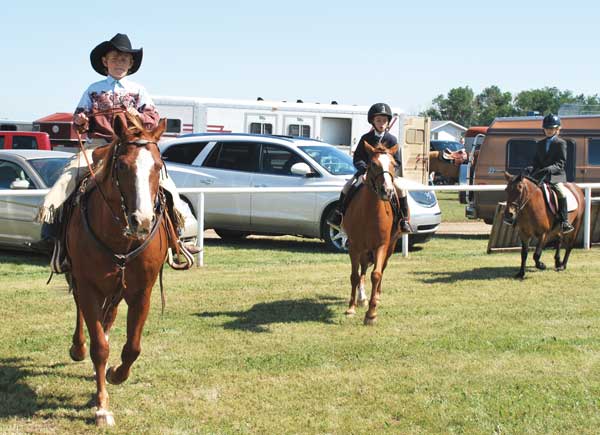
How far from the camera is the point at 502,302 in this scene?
10508 mm

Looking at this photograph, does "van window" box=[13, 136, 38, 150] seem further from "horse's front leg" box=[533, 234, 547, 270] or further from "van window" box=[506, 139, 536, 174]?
"horse's front leg" box=[533, 234, 547, 270]

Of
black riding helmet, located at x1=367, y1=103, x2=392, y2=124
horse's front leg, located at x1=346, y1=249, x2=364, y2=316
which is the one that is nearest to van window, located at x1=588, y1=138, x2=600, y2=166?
black riding helmet, located at x1=367, y1=103, x2=392, y2=124

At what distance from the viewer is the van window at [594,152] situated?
18.7 metres

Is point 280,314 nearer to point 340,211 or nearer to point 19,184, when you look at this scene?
point 340,211

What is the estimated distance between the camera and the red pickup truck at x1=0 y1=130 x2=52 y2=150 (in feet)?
83.3

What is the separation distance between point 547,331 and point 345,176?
7.39 meters

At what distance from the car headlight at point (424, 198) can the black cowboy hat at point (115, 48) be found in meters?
9.54

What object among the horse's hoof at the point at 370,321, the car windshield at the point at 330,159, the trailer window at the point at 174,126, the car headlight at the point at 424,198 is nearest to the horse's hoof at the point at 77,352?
the horse's hoof at the point at 370,321

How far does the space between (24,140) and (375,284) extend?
19013 millimetres

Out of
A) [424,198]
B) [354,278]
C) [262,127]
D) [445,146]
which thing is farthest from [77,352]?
[445,146]

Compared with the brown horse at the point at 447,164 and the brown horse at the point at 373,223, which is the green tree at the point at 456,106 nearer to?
the brown horse at the point at 447,164

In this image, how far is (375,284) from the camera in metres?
9.28

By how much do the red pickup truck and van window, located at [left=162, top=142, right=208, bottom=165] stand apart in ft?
32.3

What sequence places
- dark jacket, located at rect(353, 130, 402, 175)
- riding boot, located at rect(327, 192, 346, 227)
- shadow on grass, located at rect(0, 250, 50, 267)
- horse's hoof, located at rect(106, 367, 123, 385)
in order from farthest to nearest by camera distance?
shadow on grass, located at rect(0, 250, 50, 267), riding boot, located at rect(327, 192, 346, 227), dark jacket, located at rect(353, 130, 402, 175), horse's hoof, located at rect(106, 367, 123, 385)
